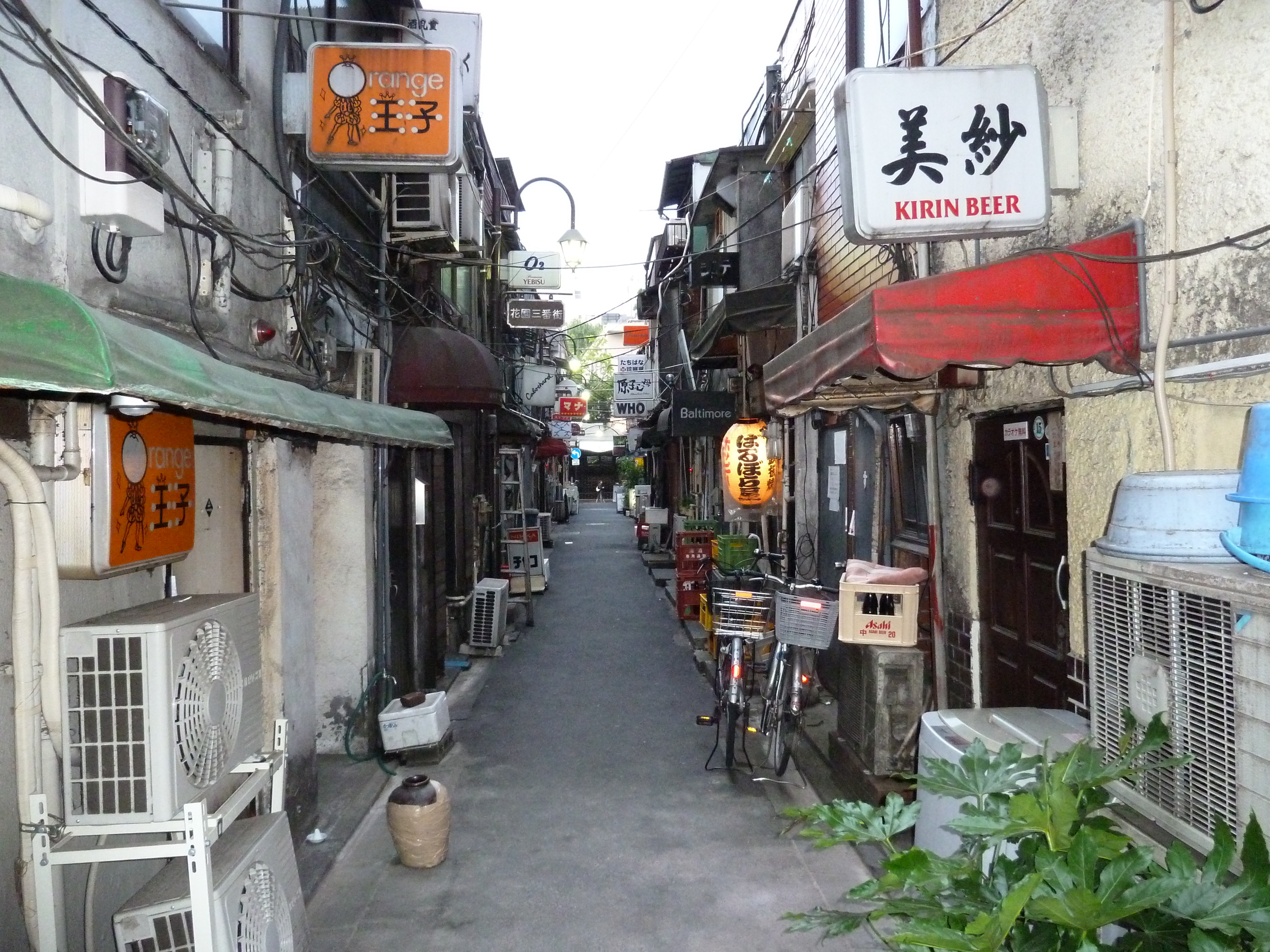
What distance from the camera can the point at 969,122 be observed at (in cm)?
434

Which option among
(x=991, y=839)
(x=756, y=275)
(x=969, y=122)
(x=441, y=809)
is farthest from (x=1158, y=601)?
Answer: (x=756, y=275)

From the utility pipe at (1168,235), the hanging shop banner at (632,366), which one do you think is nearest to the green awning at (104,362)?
the utility pipe at (1168,235)

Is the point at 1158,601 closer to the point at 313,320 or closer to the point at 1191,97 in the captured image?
the point at 1191,97

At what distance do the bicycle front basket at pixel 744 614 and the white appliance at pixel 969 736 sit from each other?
3053mm

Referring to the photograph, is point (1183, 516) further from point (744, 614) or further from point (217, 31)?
point (217, 31)

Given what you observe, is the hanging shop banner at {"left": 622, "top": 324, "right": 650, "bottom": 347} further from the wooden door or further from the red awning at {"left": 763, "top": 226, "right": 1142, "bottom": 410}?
the red awning at {"left": 763, "top": 226, "right": 1142, "bottom": 410}

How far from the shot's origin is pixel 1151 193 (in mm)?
4059

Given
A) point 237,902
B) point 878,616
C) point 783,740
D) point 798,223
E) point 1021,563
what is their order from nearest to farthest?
point 237,902 < point 1021,563 < point 878,616 < point 783,740 < point 798,223

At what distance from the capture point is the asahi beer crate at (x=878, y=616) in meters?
6.47

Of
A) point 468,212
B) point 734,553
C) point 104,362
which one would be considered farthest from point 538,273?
point 104,362

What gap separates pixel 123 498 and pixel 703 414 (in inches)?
419

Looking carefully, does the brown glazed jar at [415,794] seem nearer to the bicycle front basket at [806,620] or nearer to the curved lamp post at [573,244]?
→ the bicycle front basket at [806,620]

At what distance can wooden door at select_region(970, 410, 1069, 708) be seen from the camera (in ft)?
17.2

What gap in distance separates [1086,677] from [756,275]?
34.8 feet
